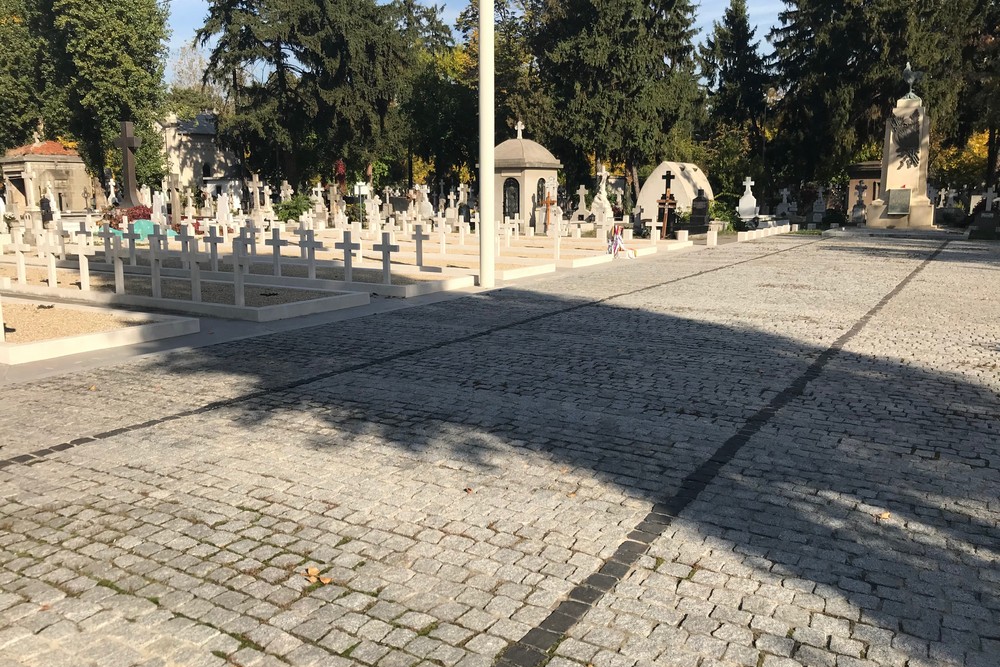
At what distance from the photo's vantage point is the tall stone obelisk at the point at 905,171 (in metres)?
37.1

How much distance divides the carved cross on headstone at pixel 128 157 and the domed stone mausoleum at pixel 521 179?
1439cm

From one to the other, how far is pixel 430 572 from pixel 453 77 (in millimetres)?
63325

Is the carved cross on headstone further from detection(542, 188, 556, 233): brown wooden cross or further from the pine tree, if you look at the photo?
the pine tree

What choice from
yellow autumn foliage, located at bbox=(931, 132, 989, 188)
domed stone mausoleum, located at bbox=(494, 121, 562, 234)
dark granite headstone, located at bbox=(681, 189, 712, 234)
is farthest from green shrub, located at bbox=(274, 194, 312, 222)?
yellow autumn foliage, located at bbox=(931, 132, 989, 188)

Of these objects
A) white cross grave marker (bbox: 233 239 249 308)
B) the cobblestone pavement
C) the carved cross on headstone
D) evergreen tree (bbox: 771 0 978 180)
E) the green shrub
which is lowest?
the cobblestone pavement

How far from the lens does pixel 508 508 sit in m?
4.53

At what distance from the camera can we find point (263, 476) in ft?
16.5

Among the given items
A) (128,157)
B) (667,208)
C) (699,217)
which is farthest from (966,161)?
(128,157)

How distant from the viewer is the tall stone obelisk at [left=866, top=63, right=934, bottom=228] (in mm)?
37062

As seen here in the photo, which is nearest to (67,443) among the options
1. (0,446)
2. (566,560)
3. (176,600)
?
(0,446)

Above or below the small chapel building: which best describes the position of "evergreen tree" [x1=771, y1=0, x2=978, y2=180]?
above

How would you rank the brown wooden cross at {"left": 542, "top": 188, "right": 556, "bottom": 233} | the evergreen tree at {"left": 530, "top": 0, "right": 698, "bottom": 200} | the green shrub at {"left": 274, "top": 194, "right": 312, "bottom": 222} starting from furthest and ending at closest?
the evergreen tree at {"left": 530, "top": 0, "right": 698, "bottom": 200}, the green shrub at {"left": 274, "top": 194, "right": 312, "bottom": 222}, the brown wooden cross at {"left": 542, "top": 188, "right": 556, "bottom": 233}

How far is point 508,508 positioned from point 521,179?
1151 inches

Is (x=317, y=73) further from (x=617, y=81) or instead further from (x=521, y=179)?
(x=521, y=179)
